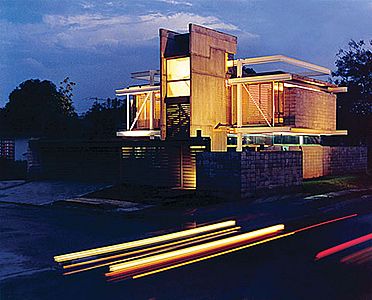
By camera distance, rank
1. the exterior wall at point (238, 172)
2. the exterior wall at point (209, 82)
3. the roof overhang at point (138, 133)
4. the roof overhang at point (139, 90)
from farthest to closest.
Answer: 1. the roof overhang at point (139, 90)
2. the roof overhang at point (138, 133)
3. the exterior wall at point (209, 82)
4. the exterior wall at point (238, 172)

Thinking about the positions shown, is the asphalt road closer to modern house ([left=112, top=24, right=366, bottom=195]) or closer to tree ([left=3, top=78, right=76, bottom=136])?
modern house ([left=112, top=24, right=366, bottom=195])

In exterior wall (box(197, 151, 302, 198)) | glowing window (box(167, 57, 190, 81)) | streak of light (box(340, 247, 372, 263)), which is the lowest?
streak of light (box(340, 247, 372, 263))

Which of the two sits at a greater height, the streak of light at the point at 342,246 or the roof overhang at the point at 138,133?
the roof overhang at the point at 138,133

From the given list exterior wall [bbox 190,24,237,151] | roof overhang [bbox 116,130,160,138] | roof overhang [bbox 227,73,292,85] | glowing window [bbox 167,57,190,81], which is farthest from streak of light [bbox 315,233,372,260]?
roof overhang [bbox 116,130,160,138]

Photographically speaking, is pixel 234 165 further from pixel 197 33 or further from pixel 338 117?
pixel 338 117

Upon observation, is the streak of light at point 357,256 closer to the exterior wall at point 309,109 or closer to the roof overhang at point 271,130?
the roof overhang at point 271,130

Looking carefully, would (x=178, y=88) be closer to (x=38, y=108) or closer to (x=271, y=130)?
(x=271, y=130)

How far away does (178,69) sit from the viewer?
28.8 metres

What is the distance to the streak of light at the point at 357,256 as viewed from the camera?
9750 mm

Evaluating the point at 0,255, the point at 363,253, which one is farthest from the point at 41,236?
the point at 363,253

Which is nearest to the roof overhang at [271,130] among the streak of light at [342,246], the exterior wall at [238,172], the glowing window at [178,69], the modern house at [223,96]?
the modern house at [223,96]

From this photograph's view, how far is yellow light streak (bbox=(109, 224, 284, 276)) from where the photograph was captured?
9.45 meters

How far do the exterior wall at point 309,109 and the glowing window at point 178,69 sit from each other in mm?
5711

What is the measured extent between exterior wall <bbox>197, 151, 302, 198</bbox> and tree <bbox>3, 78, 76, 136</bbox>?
31770 millimetres
